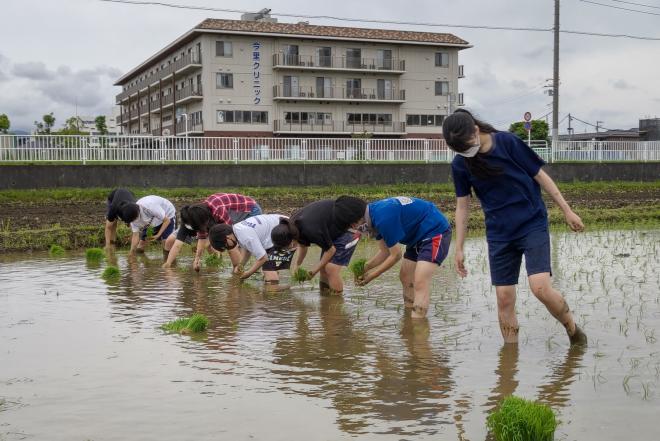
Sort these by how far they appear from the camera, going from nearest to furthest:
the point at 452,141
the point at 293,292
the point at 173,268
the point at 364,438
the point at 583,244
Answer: the point at 364,438
the point at 452,141
the point at 293,292
the point at 173,268
the point at 583,244

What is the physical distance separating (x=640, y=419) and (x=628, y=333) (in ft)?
7.05

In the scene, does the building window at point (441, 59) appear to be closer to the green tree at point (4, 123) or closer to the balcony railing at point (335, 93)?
the balcony railing at point (335, 93)

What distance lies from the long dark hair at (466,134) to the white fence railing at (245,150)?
836 inches

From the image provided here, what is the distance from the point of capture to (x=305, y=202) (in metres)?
20.0

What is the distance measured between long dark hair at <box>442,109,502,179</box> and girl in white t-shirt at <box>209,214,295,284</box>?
363 cm

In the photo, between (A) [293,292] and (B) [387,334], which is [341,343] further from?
(A) [293,292]

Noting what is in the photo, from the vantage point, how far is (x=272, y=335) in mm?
6238

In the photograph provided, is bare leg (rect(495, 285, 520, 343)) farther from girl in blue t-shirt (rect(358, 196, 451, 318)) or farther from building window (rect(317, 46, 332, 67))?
building window (rect(317, 46, 332, 67))

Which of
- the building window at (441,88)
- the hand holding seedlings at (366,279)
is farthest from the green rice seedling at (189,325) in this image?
the building window at (441,88)

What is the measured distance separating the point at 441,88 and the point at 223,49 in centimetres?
1717

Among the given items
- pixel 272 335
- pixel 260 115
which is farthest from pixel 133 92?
pixel 272 335

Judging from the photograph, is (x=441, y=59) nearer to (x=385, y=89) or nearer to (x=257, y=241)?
(x=385, y=89)

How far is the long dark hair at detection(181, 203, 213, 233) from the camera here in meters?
9.16

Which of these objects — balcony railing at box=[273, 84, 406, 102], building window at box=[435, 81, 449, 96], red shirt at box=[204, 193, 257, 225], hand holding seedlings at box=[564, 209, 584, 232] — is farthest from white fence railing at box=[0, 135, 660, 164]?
building window at box=[435, 81, 449, 96]
